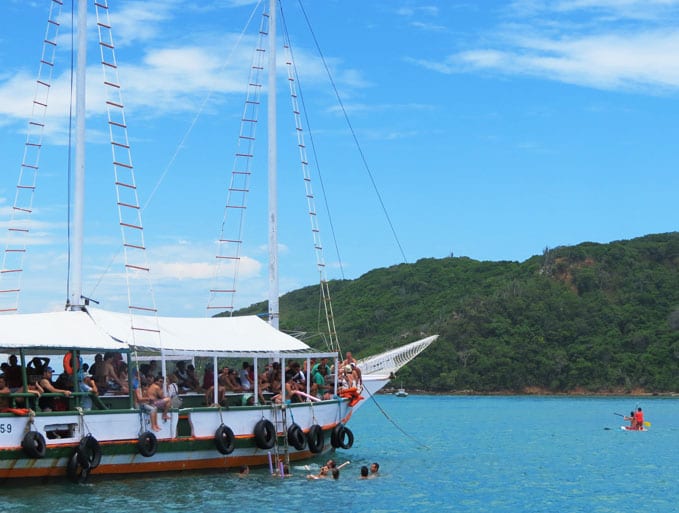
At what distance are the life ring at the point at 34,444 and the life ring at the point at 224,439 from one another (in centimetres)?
544

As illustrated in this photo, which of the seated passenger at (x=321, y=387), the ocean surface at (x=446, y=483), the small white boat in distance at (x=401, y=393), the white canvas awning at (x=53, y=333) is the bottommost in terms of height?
the ocean surface at (x=446, y=483)

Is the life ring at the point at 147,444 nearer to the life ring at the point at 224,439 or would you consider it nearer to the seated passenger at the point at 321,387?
the life ring at the point at 224,439

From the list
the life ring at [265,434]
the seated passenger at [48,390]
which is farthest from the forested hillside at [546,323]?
the seated passenger at [48,390]

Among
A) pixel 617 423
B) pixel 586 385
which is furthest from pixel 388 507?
pixel 586 385

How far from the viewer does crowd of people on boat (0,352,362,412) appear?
25.5 metres

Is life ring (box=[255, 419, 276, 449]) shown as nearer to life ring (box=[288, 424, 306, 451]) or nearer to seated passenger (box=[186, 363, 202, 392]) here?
life ring (box=[288, 424, 306, 451])

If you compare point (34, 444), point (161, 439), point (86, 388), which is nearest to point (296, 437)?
point (161, 439)

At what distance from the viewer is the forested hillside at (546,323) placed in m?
112

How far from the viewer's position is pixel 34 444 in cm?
2416

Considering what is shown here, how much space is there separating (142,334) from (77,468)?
223 inches

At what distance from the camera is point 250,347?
31.4 meters

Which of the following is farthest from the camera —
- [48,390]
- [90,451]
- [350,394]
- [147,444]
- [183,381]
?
[350,394]

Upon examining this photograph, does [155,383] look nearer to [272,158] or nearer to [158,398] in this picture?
[158,398]

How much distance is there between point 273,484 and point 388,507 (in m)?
3.79
